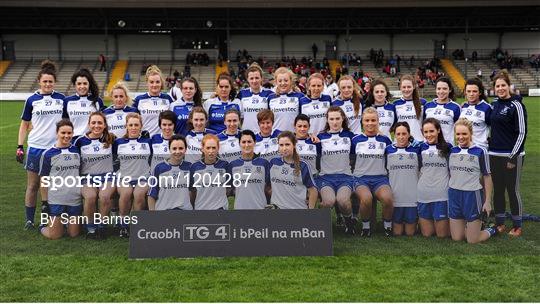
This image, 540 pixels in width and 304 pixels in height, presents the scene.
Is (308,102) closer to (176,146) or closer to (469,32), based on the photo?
(176,146)

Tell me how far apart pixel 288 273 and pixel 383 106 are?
2.57m

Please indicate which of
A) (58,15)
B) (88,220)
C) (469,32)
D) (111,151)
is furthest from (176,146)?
(469,32)

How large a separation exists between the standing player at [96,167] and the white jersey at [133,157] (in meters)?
0.10

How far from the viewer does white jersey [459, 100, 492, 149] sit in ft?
19.4

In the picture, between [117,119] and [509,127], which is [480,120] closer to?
[509,127]

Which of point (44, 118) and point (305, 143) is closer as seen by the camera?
→ point (305, 143)

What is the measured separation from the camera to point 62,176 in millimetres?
5465

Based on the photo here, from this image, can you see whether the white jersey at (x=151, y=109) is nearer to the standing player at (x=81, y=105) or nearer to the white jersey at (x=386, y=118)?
the standing player at (x=81, y=105)

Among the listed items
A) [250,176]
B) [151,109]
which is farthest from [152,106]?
[250,176]

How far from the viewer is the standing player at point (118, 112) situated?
6031 millimetres

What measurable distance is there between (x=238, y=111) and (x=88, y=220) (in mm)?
1864

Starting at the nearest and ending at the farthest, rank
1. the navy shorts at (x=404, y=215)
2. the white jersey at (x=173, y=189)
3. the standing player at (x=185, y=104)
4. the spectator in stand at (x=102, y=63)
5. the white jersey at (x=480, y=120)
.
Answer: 1. the white jersey at (x=173, y=189)
2. the navy shorts at (x=404, y=215)
3. the white jersey at (x=480, y=120)
4. the standing player at (x=185, y=104)
5. the spectator in stand at (x=102, y=63)

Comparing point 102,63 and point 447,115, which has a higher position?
point 102,63

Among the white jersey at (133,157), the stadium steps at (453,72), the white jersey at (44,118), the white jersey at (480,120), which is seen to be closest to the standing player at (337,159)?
the white jersey at (480,120)
